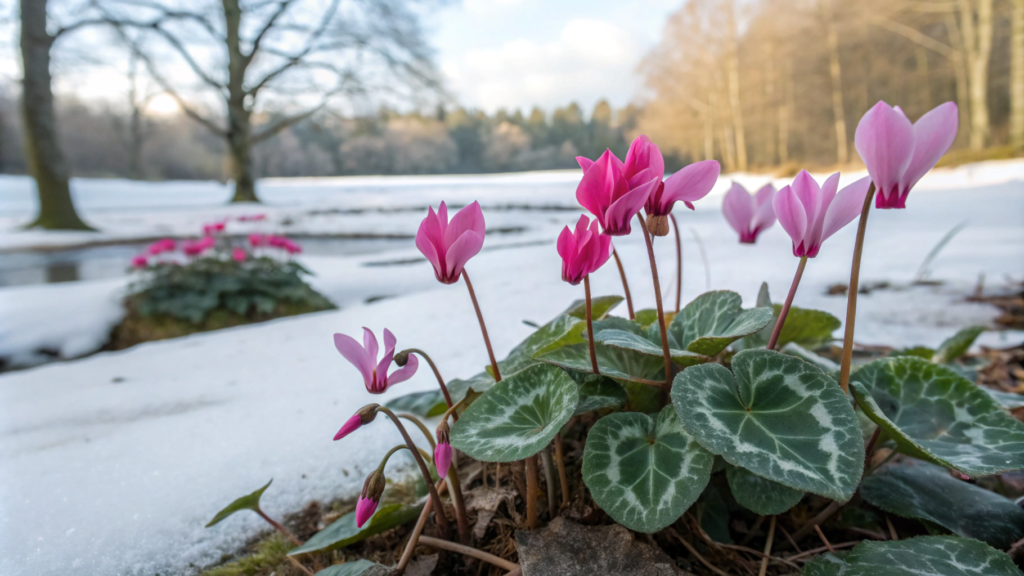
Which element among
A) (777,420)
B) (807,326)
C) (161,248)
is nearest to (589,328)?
(777,420)

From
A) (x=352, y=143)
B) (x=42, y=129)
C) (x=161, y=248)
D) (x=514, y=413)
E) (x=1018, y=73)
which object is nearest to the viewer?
(x=514, y=413)

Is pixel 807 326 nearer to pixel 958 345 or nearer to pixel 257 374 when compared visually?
pixel 958 345

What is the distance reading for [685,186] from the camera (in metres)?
0.34

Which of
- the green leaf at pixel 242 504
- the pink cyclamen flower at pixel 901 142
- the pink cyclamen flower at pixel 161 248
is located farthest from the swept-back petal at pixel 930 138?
the pink cyclamen flower at pixel 161 248

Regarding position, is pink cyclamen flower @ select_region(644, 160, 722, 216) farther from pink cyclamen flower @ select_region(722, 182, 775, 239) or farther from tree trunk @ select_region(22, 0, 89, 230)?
tree trunk @ select_region(22, 0, 89, 230)

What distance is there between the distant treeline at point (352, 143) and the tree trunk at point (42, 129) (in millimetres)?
1780

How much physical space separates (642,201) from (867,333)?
1061 mm

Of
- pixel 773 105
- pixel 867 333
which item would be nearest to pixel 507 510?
pixel 867 333

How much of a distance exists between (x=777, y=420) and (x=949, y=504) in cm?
21

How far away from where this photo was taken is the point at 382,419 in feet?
2.33

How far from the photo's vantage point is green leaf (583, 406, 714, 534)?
31 cm

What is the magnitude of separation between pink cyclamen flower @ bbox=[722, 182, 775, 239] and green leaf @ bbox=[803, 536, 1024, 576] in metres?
0.28

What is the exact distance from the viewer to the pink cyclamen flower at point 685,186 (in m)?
0.33

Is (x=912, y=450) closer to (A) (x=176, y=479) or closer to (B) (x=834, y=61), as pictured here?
(A) (x=176, y=479)
